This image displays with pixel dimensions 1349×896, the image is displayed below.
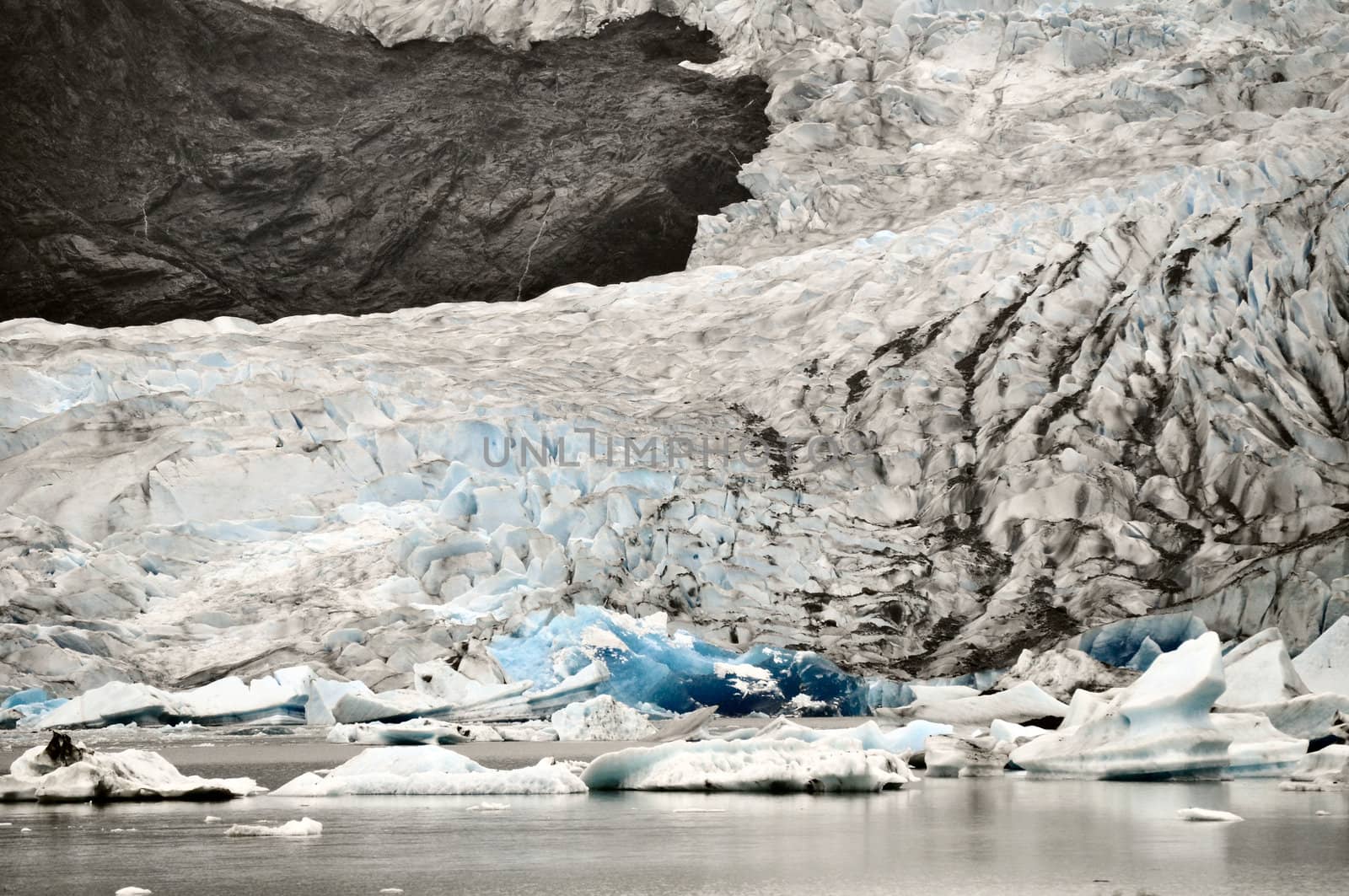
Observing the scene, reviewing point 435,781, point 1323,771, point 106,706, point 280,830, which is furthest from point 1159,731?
point 106,706

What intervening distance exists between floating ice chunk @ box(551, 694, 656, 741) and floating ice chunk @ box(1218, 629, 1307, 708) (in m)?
5.72

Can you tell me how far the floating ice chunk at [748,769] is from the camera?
8242 millimetres

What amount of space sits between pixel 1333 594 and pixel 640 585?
787 centimetres

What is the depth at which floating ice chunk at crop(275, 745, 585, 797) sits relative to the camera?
8.49 meters

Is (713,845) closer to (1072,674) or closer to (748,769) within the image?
(748,769)

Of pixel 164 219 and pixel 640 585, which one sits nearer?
pixel 640 585

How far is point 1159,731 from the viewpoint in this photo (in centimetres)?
827

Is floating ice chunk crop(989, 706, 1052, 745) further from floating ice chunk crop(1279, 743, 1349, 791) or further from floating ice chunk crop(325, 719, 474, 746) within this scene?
floating ice chunk crop(325, 719, 474, 746)

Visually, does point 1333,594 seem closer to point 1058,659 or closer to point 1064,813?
point 1058,659

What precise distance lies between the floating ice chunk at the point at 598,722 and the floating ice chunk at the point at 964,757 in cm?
477

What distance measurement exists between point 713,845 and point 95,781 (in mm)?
3948

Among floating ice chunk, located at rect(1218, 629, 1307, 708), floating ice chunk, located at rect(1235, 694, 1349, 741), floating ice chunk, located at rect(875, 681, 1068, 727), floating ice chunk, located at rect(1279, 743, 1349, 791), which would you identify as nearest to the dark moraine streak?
floating ice chunk, located at rect(875, 681, 1068, 727)

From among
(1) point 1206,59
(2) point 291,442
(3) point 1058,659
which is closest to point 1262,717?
(3) point 1058,659

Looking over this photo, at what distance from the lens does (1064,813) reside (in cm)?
695
